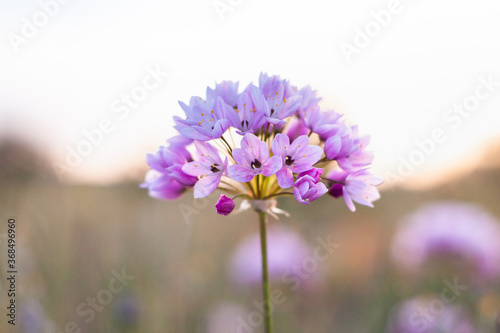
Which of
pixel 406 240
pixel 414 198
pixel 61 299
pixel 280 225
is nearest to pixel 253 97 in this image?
pixel 406 240

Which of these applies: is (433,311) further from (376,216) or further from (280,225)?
(376,216)

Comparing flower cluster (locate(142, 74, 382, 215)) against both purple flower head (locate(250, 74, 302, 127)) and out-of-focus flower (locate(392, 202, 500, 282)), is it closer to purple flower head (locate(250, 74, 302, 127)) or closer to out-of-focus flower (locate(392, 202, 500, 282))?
purple flower head (locate(250, 74, 302, 127))

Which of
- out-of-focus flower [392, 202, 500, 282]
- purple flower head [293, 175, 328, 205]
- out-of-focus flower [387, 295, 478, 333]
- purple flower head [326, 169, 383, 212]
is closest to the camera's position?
purple flower head [293, 175, 328, 205]

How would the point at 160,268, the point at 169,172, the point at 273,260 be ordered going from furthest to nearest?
the point at 160,268, the point at 273,260, the point at 169,172

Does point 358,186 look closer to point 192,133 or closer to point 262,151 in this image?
point 262,151

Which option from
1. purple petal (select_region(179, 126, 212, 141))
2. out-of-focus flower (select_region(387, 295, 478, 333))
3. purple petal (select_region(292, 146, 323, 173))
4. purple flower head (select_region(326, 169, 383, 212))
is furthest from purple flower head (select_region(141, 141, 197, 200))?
out-of-focus flower (select_region(387, 295, 478, 333))

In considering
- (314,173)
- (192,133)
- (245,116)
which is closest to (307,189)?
(314,173)

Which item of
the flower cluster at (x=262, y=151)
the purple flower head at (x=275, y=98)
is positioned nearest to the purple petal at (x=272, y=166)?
the flower cluster at (x=262, y=151)
